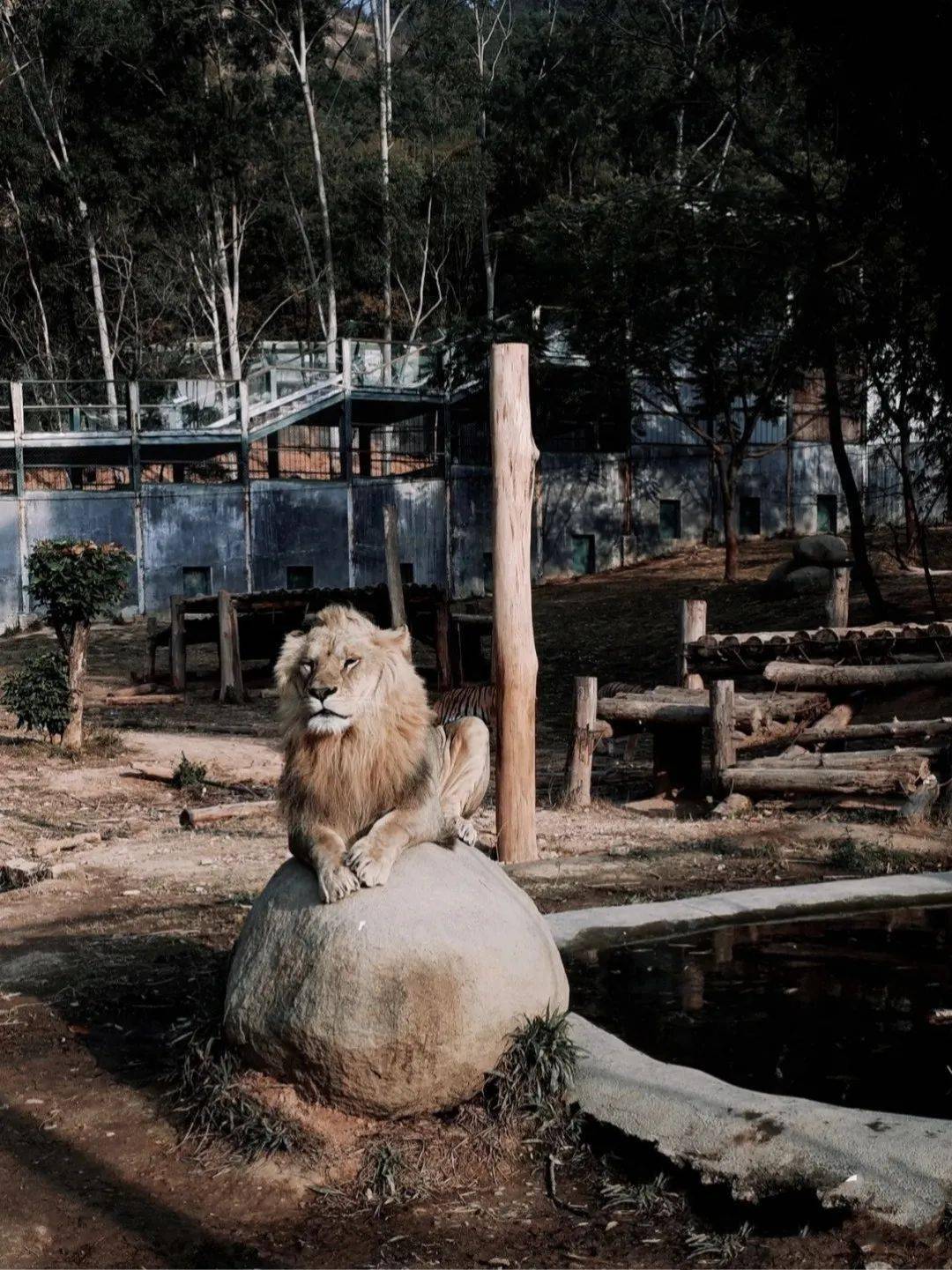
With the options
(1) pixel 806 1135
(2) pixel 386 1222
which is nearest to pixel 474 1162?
(2) pixel 386 1222

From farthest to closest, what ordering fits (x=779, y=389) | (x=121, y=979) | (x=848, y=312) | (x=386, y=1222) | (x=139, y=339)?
(x=139, y=339) → (x=779, y=389) → (x=848, y=312) → (x=121, y=979) → (x=386, y=1222)

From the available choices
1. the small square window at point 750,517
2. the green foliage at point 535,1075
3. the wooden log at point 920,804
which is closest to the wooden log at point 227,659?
the wooden log at point 920,804

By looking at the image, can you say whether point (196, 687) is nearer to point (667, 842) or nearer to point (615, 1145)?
point (667, 842)

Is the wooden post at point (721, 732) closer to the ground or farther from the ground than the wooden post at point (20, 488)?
closer to the ground

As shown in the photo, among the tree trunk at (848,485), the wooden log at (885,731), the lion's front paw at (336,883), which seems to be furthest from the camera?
the tree trunk at (848,485)

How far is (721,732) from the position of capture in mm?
13258

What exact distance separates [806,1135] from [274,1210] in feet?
6.02

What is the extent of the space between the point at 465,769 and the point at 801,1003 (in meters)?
1.91

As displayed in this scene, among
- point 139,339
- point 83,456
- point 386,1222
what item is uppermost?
point 139,339

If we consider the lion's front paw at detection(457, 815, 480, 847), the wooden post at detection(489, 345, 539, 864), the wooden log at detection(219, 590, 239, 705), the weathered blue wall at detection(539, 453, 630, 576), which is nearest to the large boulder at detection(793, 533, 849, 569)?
the weathered blue wall at detection(539, 453, 630, 576)

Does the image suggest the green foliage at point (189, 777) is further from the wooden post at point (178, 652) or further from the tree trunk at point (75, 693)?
the wooden post at point (178, 652)

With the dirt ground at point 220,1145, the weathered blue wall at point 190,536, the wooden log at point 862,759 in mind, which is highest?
the weathered blue wall at point 190,536

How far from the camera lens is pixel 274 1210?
5.04 meters

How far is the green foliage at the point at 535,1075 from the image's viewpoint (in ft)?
18.2
